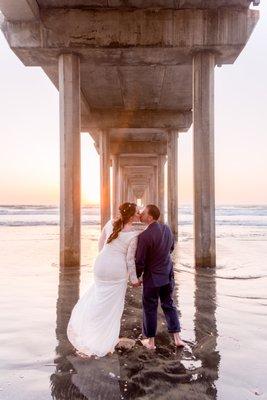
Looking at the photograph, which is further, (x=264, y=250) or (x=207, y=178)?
(x=264, y=250)

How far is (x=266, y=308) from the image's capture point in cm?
619

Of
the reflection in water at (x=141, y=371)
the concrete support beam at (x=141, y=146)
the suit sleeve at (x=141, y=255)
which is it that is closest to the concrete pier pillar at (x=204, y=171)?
the reflection in water at (x=141, y=371)

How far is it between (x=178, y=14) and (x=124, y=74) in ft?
16.5

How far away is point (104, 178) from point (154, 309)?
16736mm

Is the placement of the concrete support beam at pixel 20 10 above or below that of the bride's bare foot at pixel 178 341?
above

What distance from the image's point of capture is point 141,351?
4.33 meters

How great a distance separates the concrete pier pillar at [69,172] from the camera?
10141mm

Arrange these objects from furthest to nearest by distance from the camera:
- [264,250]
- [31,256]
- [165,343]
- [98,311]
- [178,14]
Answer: [264,250] → [31,256] → [178,14] → [165,343] → [98,311]

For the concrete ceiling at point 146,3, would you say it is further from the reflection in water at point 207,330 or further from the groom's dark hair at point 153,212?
the groom's dark hair at point 153,212

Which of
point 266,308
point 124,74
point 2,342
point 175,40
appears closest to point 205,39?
point 175,40

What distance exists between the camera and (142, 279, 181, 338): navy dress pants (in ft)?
14.6

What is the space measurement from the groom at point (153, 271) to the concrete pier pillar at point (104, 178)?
16.1 m

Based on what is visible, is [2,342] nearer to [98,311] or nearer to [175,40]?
[98,311]

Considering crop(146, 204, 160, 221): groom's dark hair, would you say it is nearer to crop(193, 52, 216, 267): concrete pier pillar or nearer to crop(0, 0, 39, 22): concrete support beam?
crop(193, 52, 216, 267): concrete pier pillar
